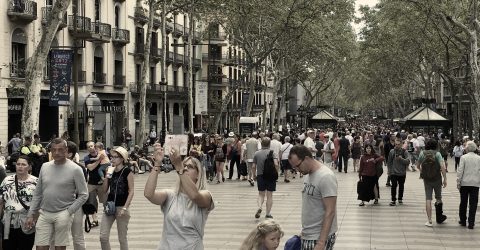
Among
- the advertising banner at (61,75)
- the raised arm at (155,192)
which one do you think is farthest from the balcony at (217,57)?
the raised arm at (155,192)

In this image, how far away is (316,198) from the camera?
5.90 metres

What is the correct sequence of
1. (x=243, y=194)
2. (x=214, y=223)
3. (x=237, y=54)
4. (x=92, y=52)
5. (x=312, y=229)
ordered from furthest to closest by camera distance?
(x=237, y=54), (x=92, y=52), (x=243, y=194), (x=214, y=223), (x=312, y=229)

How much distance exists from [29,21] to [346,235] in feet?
83.2

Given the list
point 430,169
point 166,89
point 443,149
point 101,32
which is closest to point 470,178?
point 430,169

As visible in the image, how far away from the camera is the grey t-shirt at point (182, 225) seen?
5.12m

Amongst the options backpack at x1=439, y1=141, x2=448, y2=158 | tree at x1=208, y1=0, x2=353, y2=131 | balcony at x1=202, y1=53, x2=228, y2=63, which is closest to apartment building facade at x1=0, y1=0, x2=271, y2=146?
tree at x1=208, y1=0, x2=353, y2=131

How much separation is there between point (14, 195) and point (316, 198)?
3.49 meters

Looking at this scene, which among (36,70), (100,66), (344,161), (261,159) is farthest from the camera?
(100,66)

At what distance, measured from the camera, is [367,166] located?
14.7 m

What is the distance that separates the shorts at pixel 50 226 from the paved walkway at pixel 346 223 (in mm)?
2819

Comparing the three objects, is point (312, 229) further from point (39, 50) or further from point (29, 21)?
point (29, 21)

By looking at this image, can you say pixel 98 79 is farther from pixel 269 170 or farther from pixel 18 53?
pixel 269 170

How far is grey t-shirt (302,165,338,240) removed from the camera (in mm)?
5816

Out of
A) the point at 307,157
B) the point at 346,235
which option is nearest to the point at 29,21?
the point at 346,235
